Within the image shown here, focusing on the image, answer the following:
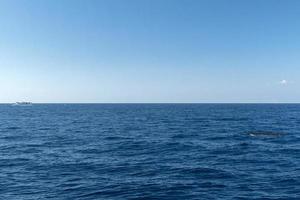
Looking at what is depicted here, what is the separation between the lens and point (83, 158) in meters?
46.4

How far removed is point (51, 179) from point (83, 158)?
38.9 ft

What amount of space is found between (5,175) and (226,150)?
3212cm

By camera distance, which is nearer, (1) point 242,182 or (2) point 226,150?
(1) point 242,182

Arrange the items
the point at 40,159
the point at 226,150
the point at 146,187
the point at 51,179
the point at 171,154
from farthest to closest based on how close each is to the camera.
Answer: the point at 226,150 < the point at 171,154 < the point at 40,159 < the point at 51,179 < the point at 146,187

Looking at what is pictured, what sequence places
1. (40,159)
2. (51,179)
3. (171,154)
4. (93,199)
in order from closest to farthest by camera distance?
(93,199)
(51,179)
(40,159)
(171,154)

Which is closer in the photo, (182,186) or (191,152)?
(182,186)

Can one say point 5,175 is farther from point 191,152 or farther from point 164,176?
point 191,152

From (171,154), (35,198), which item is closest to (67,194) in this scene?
(35,198)

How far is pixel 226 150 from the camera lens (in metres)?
53.5

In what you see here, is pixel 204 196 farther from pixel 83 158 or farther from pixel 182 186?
pixel 83 158

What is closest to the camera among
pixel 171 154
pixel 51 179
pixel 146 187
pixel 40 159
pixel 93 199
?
pixel 93 199

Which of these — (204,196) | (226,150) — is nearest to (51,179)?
(204,196)

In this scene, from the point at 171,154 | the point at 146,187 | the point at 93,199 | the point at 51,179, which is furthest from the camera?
the point at 171,154

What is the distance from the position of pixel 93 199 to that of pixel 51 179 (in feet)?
27.1
